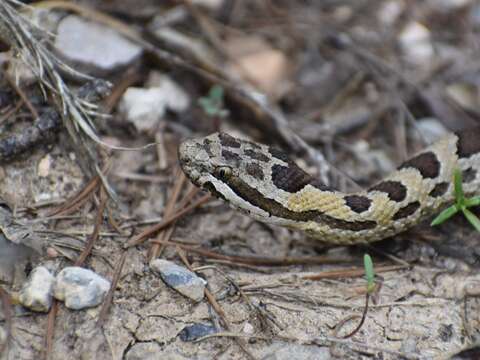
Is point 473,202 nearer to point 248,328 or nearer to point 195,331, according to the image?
point 248,328

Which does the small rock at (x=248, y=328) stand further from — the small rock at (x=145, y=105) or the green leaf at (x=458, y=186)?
the small rock at (x=145, y=105)

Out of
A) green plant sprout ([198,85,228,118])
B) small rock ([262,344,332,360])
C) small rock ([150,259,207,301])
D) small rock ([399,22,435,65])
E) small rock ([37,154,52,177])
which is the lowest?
small rock ([37,154,52,177])

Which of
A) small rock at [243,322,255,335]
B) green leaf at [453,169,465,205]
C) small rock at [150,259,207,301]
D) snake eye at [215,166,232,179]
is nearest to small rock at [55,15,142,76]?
snake eye at [215,166,232,179]

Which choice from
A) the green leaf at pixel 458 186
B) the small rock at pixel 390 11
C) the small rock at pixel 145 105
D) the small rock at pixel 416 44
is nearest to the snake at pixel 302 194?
the green leaf at pixel 458 186

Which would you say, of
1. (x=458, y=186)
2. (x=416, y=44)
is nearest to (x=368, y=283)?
(x=458, y=186)

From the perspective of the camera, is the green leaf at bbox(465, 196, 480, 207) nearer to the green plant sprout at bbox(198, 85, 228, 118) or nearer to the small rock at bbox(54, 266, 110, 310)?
the green plant sprout at bbox(198, 85, 228, 118)

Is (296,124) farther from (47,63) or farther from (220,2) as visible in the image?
(47,63)
